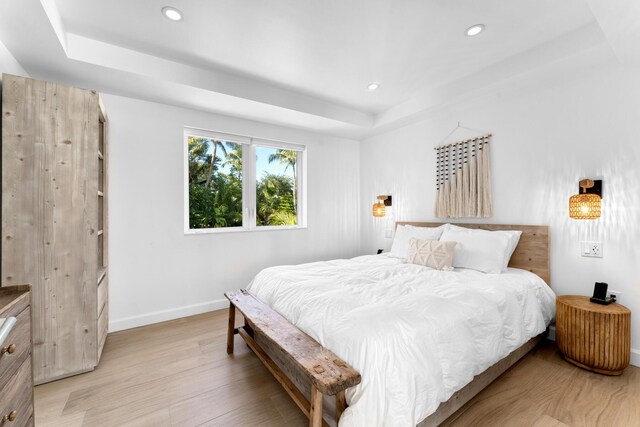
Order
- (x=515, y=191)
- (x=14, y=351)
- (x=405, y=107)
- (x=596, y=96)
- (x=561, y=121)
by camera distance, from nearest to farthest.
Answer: (x=14, y=351) → (x=596, y=96) → (x=561, y=121) → (x=515, y=191) → (x=405, y=107)

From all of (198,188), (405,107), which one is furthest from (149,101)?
(405,107)

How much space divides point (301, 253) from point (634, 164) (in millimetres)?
3438

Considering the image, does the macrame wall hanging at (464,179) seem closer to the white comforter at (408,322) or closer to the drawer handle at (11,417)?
the white comforter at (408,322)

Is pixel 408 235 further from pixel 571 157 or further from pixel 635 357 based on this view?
pixel 635 357

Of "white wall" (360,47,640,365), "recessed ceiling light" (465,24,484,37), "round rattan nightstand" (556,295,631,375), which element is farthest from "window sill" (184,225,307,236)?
"round rattan nightstand" (556,295,631,375)

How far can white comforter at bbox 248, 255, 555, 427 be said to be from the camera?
1292mm

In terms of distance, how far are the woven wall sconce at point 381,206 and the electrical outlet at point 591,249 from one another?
2155mm

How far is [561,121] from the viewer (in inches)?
99.8

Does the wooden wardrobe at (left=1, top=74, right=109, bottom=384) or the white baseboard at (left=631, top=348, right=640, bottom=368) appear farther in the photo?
the white baseboard at (left=631, top=348, right=640, bottom=368)

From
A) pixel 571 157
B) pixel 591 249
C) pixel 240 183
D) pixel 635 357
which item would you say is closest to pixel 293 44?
pixel 240 183

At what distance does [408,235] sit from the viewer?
11.2 ft

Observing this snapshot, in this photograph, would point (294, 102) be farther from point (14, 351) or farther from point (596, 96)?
point (14, 351)

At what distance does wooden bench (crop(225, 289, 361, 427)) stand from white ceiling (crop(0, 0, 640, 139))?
6.85 feet

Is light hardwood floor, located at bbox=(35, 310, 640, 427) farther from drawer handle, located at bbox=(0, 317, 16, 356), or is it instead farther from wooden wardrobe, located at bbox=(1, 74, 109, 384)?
drawer handle, located at bbox=(0, 317, 16, 356)
